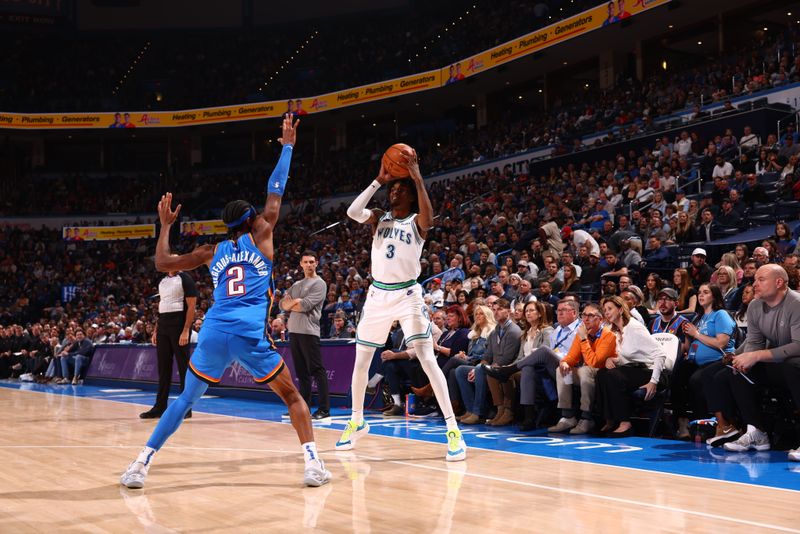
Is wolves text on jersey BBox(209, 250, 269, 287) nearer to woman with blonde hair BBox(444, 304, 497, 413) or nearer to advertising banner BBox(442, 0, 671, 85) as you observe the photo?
woman with blonde hair BBox(444, 304, 497, 413)

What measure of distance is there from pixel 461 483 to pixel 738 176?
1151cm

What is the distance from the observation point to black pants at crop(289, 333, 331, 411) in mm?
9188

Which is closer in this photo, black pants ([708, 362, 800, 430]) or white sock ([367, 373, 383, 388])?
black pants ([708, 362, 800, 430])

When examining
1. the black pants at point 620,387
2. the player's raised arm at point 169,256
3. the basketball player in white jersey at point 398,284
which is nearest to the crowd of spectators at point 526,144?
the black pants at point 620,387

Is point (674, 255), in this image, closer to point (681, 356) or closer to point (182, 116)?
point (681, 356)

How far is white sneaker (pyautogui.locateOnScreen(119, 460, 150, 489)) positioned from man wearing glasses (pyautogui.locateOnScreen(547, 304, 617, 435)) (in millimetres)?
4373

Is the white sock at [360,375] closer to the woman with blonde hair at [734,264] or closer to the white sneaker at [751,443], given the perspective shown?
the white sneaker at [751,443]

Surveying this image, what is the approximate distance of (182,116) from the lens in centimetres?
3844

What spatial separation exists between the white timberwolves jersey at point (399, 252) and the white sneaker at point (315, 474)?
1.88m

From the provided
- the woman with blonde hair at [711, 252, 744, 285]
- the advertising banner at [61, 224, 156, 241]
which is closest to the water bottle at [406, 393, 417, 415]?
the woman with blonde hair at [711, 252, 744, 285]

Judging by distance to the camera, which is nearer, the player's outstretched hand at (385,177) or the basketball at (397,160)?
the basketball at (397,160)

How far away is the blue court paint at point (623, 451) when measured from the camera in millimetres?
5375

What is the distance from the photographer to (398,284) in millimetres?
6250

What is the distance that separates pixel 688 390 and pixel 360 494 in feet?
13.5
